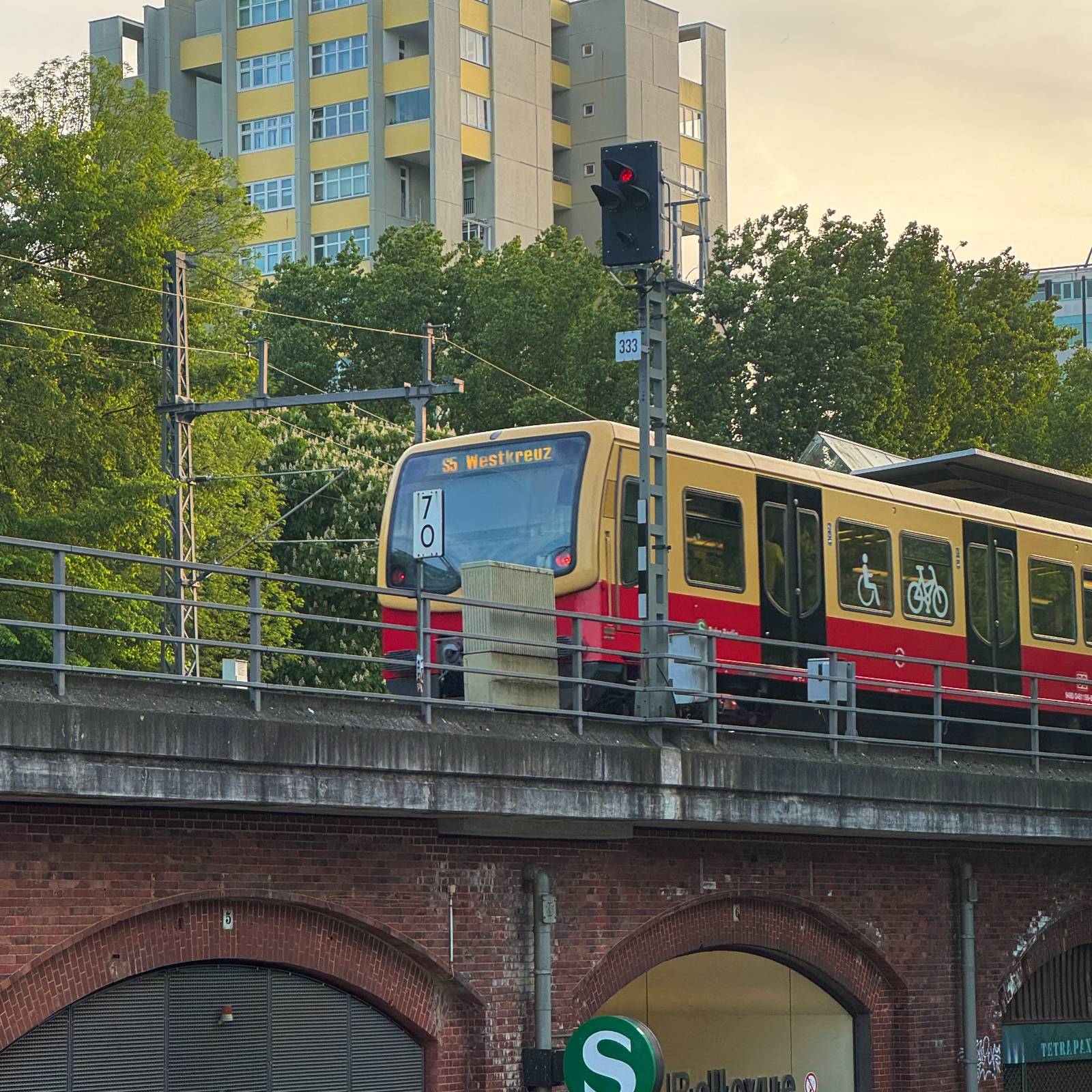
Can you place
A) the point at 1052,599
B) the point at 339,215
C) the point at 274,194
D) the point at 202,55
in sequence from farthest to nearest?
the point at 202,55 → the point at 274,194 → the point at 339,215 → the point at 1052,599

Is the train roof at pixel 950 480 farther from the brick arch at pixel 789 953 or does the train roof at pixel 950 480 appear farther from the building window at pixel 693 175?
the building window at pixel 693 175

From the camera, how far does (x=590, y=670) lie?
61.4 ft

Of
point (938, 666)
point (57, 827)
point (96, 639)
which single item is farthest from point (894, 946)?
point (96, 639)

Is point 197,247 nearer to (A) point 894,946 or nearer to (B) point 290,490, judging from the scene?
(B) point 290,490

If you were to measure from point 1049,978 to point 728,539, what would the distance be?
6.10m

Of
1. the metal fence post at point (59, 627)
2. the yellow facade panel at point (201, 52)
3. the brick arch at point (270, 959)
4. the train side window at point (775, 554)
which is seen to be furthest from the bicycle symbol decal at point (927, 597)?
the yellow facade panel at point (201, 52)

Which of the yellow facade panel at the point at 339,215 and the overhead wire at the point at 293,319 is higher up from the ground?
the yellow facade panel at the point at 339,215

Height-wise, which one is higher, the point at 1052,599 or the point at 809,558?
the point at 1052,599

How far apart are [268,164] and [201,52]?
5787mm

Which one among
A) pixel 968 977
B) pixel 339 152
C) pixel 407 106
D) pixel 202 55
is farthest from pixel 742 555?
pixel 202 55

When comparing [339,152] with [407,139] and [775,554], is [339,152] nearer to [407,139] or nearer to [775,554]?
[407,139]

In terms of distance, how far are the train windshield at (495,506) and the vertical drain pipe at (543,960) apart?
3.64 m

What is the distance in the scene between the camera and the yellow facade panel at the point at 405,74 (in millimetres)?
74875

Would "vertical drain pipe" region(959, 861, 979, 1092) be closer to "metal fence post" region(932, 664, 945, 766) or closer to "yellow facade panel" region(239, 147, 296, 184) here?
"metal fence post" region(932, 664, 945, 766)
